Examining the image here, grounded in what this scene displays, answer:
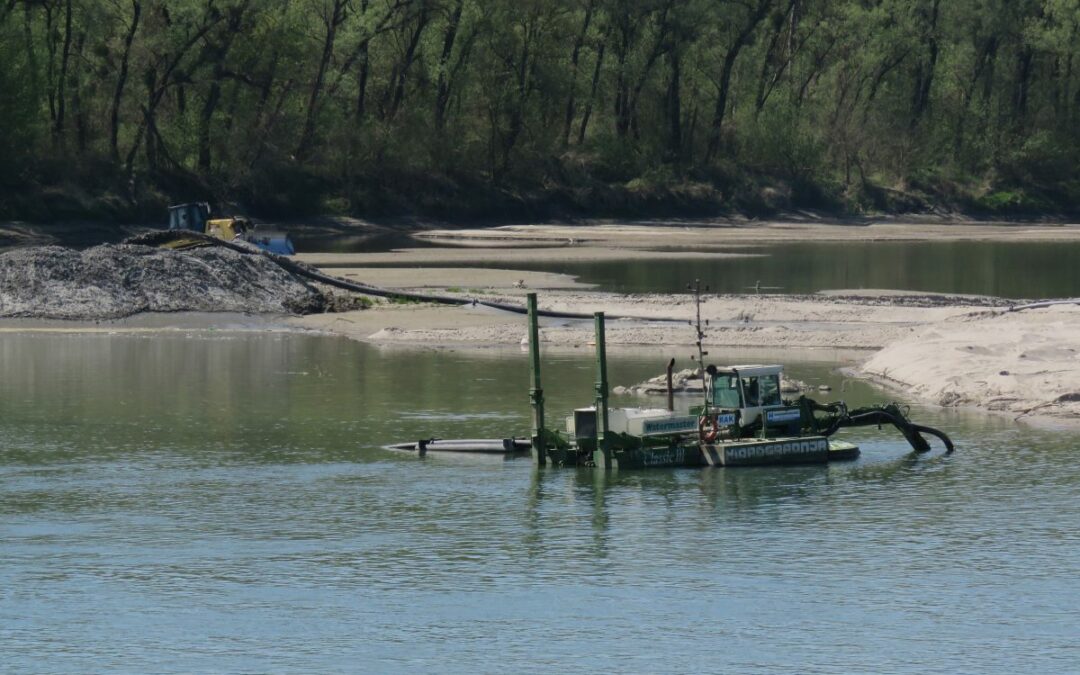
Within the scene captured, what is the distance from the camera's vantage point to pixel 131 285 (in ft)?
238

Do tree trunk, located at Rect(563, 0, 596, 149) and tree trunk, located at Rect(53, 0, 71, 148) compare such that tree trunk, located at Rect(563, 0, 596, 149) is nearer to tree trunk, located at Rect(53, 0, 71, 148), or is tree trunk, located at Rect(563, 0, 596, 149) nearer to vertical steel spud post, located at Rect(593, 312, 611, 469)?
tree trunk, located at Rect(53, 0, 71, 148)

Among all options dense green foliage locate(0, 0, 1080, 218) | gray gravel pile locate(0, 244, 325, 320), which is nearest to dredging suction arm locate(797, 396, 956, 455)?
gray gravel pile locate(0, 244, 325, 320)

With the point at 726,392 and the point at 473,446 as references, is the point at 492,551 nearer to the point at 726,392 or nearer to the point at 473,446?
the point at 726,392

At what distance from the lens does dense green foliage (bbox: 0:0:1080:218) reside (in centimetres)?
12469

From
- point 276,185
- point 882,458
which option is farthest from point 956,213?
point 882,458

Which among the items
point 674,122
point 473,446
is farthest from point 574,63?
point 473,446

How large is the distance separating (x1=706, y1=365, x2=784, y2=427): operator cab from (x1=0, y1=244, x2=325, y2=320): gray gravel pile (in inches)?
1380

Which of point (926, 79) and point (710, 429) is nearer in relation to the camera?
point (710, 429)

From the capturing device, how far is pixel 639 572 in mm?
31672

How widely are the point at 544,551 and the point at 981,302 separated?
45.5 m

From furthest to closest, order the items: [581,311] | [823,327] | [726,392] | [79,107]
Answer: [79,107], [581,311], [823,327], [726,392]

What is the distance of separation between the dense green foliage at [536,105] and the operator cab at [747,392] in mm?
84304

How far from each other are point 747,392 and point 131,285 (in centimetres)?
3852

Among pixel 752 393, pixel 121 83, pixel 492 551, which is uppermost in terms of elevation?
pixel 121 83
